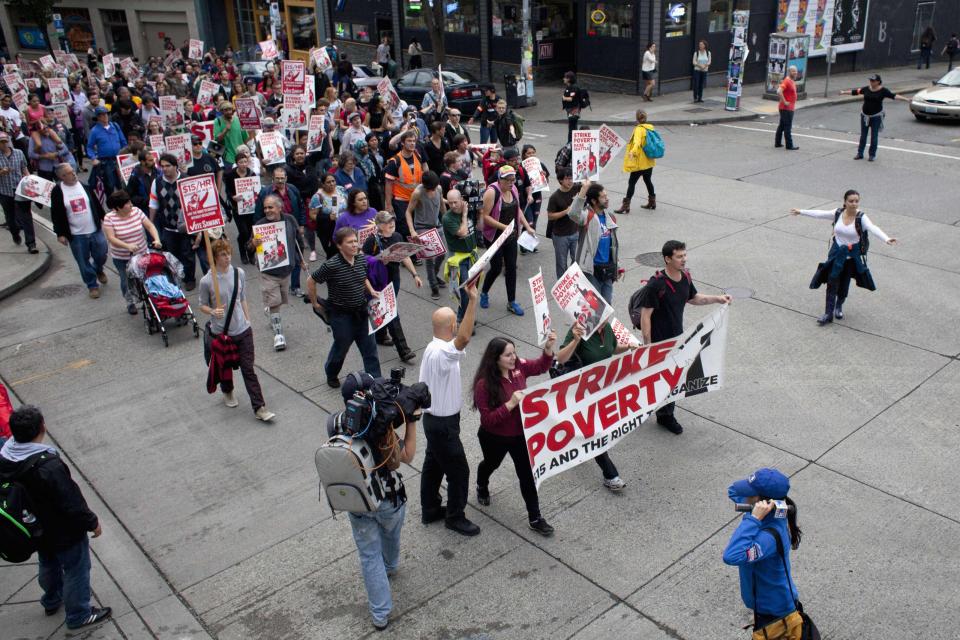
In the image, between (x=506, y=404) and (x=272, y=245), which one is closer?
(x=506, y=404)

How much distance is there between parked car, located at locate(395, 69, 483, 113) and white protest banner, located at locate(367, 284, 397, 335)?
52.0ft

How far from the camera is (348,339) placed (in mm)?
8172

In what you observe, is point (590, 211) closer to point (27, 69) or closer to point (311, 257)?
point (311, 257)

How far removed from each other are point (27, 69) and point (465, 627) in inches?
1220

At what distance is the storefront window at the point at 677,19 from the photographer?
2589cm

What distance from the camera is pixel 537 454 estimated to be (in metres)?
5.96

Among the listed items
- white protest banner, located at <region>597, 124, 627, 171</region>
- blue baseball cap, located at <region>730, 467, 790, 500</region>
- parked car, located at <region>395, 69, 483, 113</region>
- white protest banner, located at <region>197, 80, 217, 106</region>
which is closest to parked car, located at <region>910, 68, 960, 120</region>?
parked car, located at <region>395, 69, 483, 113</region>

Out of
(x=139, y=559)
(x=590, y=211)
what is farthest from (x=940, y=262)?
(x=139, y=559)

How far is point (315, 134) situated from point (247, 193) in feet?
9.38

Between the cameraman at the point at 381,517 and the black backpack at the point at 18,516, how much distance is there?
70.2 inches

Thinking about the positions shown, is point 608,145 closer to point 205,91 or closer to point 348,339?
point 348,339

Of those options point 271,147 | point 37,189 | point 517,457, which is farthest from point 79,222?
point 517,457

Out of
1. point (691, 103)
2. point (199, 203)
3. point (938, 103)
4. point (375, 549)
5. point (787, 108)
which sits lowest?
point (375, 549)

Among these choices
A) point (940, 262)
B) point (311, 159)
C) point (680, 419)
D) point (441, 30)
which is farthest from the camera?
point (441, 30)
